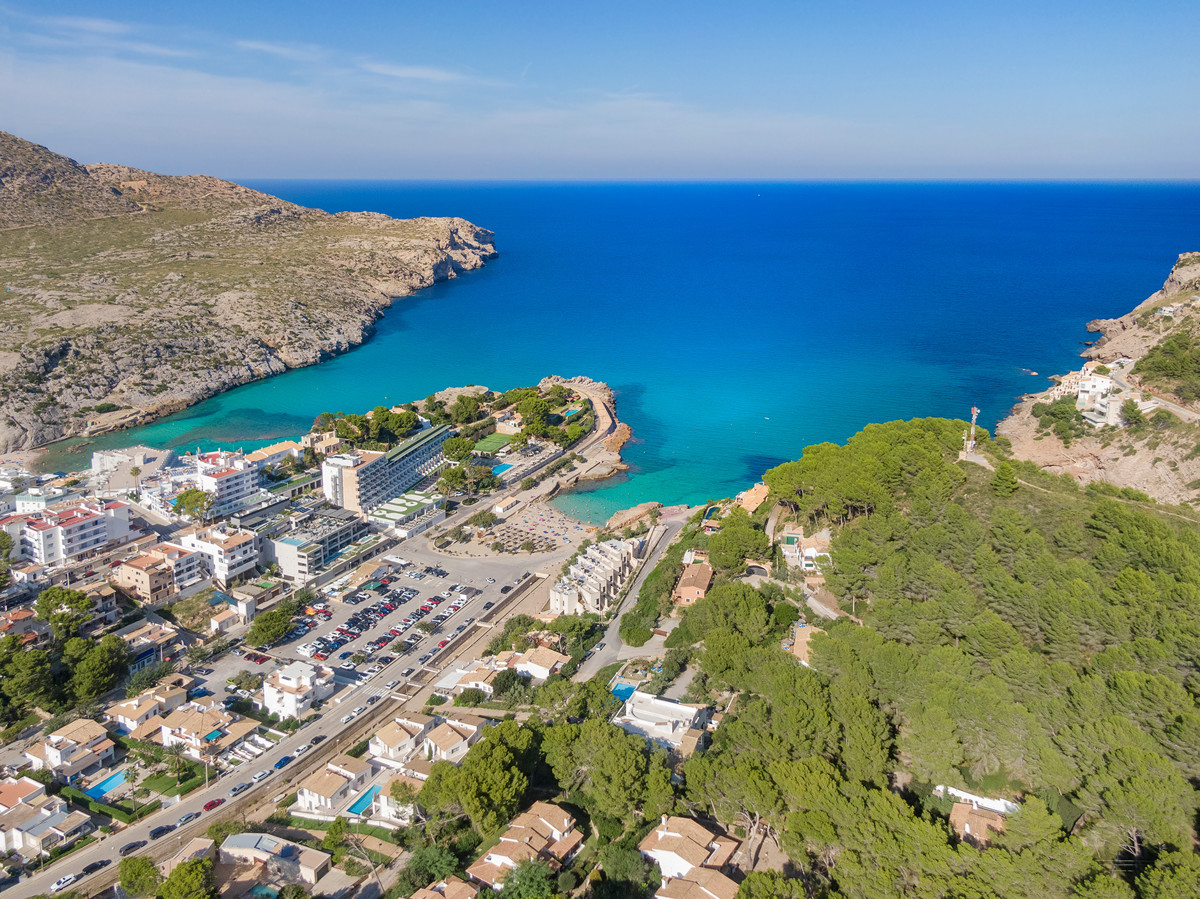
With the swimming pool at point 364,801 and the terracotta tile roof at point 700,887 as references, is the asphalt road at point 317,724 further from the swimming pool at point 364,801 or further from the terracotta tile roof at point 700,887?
the terracotta tile roof at point 700,887

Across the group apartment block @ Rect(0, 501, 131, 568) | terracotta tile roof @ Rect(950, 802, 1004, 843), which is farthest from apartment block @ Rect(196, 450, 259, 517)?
terracotta tile roof @ Rect(950, 802, 1004, 843)

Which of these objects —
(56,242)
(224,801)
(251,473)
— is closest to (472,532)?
(251,473)

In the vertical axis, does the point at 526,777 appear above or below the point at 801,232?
below

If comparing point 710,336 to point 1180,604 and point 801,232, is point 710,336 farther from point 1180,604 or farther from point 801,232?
point 801,232

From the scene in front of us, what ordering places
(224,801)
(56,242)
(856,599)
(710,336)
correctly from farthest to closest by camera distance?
(56,242) → (710,336) → (856,599) → (224,801)

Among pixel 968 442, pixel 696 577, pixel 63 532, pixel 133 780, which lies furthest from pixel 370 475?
pixel 968 442
